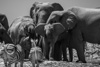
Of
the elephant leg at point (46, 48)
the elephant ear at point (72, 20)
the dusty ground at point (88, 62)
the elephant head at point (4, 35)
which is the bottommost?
the dusty ground at point (88, 62)

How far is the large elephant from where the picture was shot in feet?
29.2

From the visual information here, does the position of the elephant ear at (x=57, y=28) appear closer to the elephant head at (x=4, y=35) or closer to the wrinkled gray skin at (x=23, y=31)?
the wrinkled gray skin at (x=23, y=31)

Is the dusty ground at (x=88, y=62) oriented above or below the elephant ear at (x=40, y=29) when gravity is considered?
below

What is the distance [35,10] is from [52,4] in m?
0.60

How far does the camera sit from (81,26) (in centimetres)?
896

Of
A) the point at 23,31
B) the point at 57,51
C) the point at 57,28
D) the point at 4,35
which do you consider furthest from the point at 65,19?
the point at 4,35

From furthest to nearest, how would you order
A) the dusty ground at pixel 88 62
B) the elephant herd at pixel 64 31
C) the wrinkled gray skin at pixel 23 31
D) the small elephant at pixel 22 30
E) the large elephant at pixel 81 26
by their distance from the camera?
the large elephant at pixel 81 26, the elephant herd at pixel 64 31, the small elephant at pixel 22 30, the wrinkled gray skin at pixel 23 31, the dusty ground at pixel 88 62

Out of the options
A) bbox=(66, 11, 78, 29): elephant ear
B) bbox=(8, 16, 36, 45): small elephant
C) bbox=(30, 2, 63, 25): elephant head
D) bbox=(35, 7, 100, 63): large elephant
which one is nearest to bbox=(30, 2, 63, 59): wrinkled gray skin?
bbox=(30, 2, 63, 25): elephant head

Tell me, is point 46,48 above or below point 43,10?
below

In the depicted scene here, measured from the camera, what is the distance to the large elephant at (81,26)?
8.91 meters

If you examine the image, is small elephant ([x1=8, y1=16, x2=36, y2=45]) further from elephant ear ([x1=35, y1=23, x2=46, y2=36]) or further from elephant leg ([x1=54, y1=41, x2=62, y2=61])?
elephant leg ([x1=54, y1=41, x2=62, y2=61])

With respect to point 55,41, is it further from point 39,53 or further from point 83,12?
point 39,53

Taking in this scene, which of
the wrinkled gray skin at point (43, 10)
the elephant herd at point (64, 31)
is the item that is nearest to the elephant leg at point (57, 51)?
the elephant herd at point (64, 31)

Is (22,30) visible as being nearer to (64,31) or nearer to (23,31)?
(23,31)
